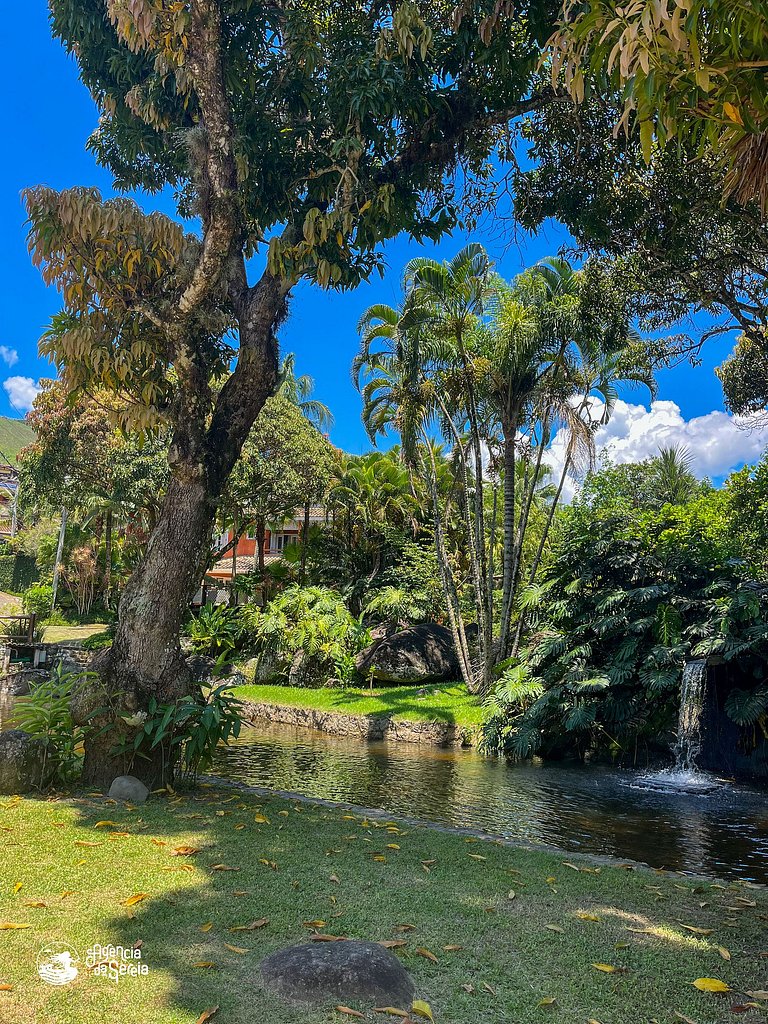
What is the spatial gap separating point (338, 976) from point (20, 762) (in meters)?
4.92

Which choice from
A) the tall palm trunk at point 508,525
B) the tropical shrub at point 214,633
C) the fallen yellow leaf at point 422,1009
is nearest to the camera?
the fallen yellow leaf at point 422,1009

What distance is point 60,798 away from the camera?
7008mm

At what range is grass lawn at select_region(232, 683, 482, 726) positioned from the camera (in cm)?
1616

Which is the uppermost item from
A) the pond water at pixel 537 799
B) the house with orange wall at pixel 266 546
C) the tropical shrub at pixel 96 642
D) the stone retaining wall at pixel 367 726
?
the house with orange wall at pixel 266 546

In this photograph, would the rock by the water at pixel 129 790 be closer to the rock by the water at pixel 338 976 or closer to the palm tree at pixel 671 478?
the rock by the water at pixel 338 976

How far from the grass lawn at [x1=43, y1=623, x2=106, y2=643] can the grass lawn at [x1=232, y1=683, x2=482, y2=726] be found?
1161 centimetres

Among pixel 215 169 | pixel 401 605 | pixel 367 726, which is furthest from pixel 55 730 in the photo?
pixel 401 605

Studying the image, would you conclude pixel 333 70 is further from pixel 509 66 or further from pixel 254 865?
pixel 254 865

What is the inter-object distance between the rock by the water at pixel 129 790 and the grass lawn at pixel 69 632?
22.4 metres

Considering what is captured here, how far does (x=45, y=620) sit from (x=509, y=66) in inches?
1290

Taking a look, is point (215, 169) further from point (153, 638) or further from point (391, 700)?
point (391, 700)

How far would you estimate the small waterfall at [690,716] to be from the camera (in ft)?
42.4

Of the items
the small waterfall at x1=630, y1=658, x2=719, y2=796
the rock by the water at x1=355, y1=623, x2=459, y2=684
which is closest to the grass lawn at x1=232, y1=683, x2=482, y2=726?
the rock by the water at x1=355, y1=623, x2=459, y2=684

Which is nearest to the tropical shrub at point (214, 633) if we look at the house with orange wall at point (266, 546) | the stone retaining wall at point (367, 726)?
the stone retaining wall at point (367, 726)
